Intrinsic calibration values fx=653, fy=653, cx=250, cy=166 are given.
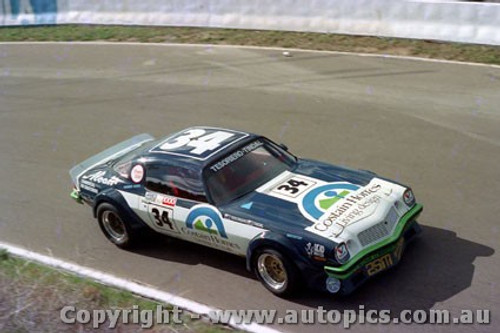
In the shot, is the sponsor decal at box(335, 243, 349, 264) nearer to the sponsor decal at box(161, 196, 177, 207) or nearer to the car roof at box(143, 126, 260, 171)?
the car roof at box(143, 126, 260, 171)

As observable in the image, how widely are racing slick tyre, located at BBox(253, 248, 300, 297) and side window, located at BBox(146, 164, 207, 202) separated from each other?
910mm

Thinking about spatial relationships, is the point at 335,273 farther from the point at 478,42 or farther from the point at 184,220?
the point at 478,42

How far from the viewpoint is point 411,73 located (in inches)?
504

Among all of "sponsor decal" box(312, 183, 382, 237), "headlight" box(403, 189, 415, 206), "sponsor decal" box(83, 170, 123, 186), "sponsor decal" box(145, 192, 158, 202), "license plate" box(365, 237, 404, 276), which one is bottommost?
"license plate" box(365, 237, 404, 276)

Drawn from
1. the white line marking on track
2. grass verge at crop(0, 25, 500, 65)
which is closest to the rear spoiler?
the white line marking on track

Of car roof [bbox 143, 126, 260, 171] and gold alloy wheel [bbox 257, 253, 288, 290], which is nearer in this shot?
gold alloy wheel [bbox 257, 253, 288, 290]

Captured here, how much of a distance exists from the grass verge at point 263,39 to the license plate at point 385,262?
7.83m

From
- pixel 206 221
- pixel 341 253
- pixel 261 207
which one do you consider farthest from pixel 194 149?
pixel 341 253

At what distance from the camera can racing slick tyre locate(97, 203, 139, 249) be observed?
7.46 meters

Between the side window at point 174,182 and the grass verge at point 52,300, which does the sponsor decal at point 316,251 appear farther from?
the side window at point 174,182

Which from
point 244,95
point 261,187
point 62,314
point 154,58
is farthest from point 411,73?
point 62,314

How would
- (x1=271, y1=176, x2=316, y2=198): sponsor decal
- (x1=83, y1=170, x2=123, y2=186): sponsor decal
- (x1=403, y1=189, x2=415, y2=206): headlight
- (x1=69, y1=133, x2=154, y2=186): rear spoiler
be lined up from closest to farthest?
1. (x1=271, y1=176, x2=316, y2=198): sponsor decal
2. (x1=403, y1=189, x2=415, y2=206): headlight
3. (x1=83, y1=170, x2=123, y2=186): sponsor decal
4. (x1=69, y1=133, x2=154, y2=186): rear spoiler

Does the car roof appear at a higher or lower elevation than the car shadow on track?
higher

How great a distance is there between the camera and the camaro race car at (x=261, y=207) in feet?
19.9
